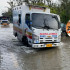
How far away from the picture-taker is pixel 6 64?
822cm

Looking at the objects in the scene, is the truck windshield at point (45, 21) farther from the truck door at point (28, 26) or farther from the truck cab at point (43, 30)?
the truck door at point (28, 26)

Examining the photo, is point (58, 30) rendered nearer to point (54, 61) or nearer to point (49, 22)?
point (49, 22)

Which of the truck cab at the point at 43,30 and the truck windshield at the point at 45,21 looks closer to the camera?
the truck cab at the point at 43,30

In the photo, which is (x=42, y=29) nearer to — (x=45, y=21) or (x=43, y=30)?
(x=43, y=30)

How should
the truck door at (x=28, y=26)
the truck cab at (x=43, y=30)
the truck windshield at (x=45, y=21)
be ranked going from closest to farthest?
the truck cab at (x=43, y=30)
the truck windshield at (x=45, y=21)
the truck door at (x=28, y=26)

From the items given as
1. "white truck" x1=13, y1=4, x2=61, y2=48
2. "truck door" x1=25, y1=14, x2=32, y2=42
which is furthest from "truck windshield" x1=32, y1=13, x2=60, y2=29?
"truck door" x1=25, y1=14, x2=32, y2=42

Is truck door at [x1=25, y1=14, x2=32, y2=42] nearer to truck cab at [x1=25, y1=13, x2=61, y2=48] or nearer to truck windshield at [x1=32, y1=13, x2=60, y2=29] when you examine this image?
truck cab at [x1=25, y1=13, x2=61, y2=48]

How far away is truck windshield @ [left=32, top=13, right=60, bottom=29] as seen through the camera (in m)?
11.3

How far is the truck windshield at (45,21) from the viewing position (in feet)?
37.2

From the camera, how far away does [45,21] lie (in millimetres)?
11531

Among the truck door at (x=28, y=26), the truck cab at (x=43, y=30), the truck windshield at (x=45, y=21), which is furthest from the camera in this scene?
the truck door at (x=28, y=26)

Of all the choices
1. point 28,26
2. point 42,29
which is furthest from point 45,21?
point 28,26

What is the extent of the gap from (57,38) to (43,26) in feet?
3.97

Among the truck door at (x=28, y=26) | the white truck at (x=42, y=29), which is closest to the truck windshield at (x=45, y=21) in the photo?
the white truck at (x=42, y=29)
